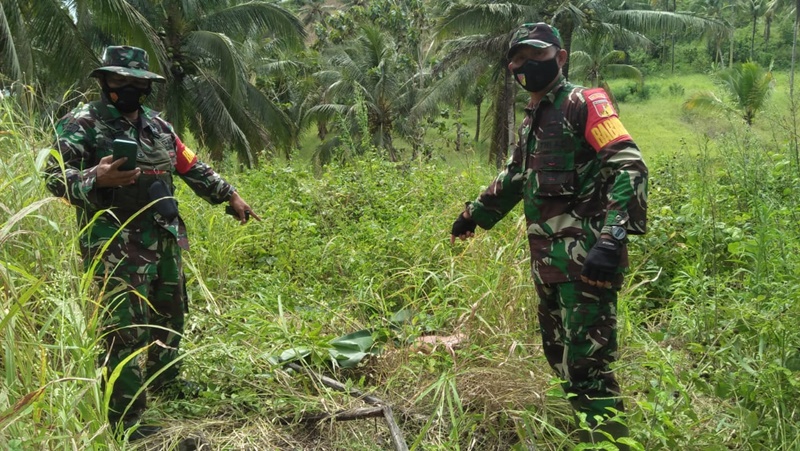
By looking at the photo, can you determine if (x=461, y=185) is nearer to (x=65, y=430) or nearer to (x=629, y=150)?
(x=629, y=150)

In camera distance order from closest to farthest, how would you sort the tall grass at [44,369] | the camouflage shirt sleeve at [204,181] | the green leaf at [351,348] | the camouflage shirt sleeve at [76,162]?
the tall grass at [44,369] < the camouflage shirt sleeve at [76,162] < the green leaf at [351,348] < the camouflage shirt sleeve at [204,181]

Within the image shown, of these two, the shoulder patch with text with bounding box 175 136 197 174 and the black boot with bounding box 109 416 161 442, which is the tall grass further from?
the shoulder patch with text with bounding box 175 136 197 174

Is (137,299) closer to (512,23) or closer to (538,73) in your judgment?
(538,73)

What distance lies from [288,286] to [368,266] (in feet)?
1.91

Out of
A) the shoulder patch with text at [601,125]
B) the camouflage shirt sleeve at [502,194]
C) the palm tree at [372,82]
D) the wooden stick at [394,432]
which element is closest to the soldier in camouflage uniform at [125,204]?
the wooden stick at [394,432]

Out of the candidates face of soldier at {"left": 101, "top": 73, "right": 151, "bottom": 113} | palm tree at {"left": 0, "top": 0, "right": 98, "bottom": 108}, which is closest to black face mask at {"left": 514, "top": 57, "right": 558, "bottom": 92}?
face of soldier at {"left": 101, "top": 73, "right": 151, "bottom": 113}

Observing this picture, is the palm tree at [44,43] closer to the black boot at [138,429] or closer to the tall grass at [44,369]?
the black boot at [138,429]

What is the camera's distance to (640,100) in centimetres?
4238

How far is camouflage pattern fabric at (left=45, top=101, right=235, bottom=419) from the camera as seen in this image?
282cm

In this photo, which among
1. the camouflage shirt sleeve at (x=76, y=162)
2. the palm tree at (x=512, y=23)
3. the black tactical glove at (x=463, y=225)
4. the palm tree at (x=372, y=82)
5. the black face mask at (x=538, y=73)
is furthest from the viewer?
the palm tree at (x=372, y=82)

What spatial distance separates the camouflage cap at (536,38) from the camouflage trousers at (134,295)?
6.02 ft

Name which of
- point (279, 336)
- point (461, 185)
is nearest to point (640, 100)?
point (461, 185)

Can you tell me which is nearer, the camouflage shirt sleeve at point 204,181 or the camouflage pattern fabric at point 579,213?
the camouflage pattern fabric at point 579,213

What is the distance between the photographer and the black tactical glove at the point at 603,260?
2.22m
